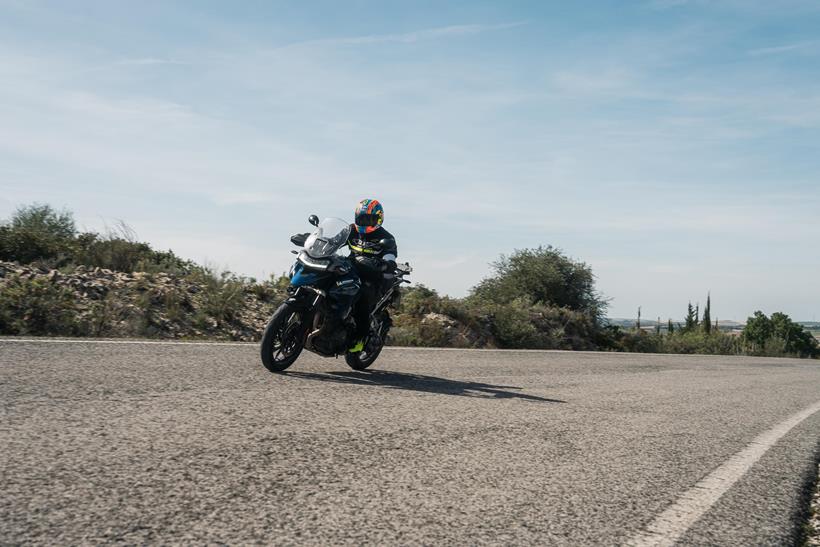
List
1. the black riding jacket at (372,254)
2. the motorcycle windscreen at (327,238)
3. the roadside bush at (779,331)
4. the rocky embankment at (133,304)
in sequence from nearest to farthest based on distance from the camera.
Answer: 1. the motorcycle windscreen at (327,238)
2. the black riding jacket at (372,254)
3. the rocky embankment at (133,304)
4. the roadside bush at (779,331)

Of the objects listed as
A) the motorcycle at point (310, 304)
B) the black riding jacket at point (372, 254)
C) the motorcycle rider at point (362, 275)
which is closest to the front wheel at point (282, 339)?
the motorcycle at point (310, 304)

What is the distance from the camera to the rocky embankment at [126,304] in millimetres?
9984

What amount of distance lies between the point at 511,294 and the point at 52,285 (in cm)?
1956

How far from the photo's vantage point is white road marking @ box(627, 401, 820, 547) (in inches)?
125

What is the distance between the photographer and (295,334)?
25.0 ft

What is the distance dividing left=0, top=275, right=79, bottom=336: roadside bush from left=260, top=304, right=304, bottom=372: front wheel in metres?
4.16

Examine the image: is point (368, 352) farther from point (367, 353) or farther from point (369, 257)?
point (369, 257)

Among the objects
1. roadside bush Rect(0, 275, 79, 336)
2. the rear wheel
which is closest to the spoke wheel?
the rear wheel

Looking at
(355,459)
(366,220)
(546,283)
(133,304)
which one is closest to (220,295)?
(133,304)

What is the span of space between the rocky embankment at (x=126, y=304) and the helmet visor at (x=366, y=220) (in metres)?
4.18

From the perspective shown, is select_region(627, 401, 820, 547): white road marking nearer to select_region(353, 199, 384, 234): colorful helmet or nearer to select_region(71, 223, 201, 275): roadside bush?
select_region(353, 199, 384, 234): colorful helmet

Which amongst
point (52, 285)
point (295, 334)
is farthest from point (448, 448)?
point (52, 285)

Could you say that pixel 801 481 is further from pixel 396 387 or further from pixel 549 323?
pixel 549 323

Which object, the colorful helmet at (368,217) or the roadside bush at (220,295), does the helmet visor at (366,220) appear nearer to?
the colorful helmet at (368,217)
